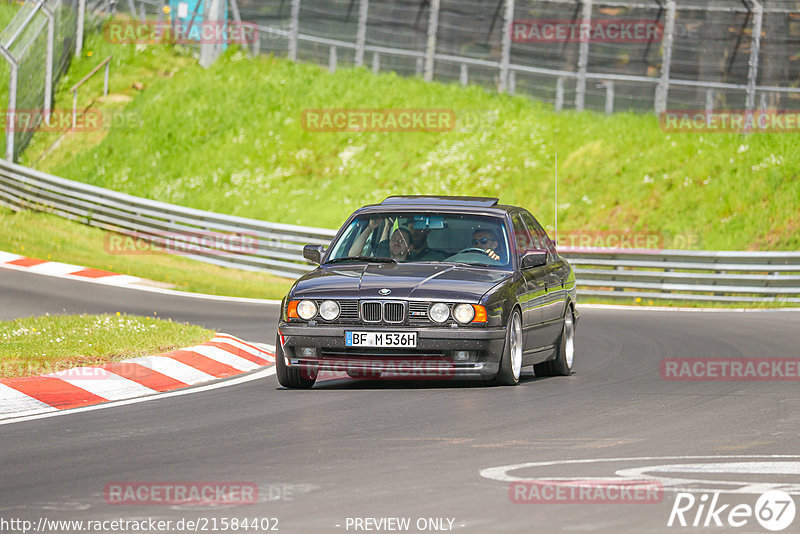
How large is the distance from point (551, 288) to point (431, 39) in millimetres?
24829

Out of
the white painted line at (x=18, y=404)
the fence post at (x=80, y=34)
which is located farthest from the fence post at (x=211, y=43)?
the white painted line at (x=18, y=404)

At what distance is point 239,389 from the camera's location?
11203 millimetres

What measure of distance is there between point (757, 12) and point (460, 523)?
27336 mm

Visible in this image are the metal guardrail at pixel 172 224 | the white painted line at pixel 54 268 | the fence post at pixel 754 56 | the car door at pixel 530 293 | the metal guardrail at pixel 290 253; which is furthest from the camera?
the fence post at pixel 754 56

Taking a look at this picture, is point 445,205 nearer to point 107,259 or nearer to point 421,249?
point 421,249

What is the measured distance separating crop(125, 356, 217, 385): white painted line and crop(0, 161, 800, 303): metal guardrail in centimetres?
1428

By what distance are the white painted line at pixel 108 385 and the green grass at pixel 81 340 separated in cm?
29

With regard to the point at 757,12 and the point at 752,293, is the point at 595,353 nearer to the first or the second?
the point at 752,293

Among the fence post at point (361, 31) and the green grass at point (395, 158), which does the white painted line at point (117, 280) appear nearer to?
the green grass at point (395, 158)

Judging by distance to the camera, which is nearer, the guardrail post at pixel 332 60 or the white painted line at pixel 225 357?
the white painted line at pixel 225 357

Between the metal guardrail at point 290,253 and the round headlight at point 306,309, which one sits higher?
the round headlight at point 306,309

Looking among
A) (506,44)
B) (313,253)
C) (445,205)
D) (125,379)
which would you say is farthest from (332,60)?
(125,379)

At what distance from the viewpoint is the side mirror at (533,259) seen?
11867 millimetres

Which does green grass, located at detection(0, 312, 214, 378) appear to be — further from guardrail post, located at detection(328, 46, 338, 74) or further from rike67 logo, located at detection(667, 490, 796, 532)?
guardrail post, located at detection(328, 46, 338, 74)
